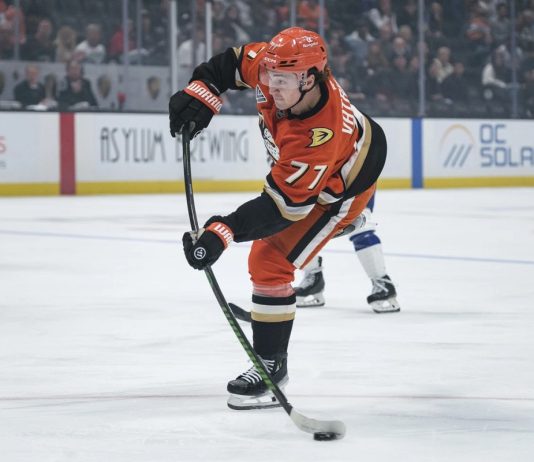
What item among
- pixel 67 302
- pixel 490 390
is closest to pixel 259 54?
pixel 490 390

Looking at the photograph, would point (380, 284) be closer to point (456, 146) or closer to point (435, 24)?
point (456, 146)

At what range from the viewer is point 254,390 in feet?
11.2

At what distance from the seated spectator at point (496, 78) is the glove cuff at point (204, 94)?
1397 cm

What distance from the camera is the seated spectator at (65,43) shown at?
46.7 ft

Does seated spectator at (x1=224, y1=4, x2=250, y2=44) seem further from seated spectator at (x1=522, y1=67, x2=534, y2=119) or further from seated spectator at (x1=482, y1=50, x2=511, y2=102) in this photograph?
seated spectator at (x1=522, y1=67, x2=534, y2=119)

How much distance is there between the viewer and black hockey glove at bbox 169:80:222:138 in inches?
150

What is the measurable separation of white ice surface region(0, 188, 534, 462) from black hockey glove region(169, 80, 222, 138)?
0.79 meters

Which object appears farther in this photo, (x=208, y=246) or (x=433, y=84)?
(x=433, y=84)

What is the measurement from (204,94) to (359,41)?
43.4 feet

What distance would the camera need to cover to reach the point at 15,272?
6730 millimetres

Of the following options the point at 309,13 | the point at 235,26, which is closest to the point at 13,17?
the point at 235,26

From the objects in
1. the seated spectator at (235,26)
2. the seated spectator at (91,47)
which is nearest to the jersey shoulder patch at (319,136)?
the seated spectator at (91,47)

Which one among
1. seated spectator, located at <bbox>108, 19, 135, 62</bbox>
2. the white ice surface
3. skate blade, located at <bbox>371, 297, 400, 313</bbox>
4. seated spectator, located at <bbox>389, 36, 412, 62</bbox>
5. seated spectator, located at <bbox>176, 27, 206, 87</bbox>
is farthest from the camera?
seated spectator, located at <bbox>389, 36, 412, 62</bbox>

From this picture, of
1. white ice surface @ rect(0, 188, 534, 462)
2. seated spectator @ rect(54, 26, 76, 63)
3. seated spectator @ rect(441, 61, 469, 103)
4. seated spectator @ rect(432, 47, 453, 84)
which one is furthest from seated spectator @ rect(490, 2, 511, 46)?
white ice surface @ rect(0, 188, 534, 462)
